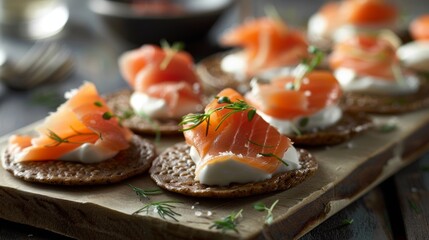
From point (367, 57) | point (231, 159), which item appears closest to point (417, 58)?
point (367, 57)

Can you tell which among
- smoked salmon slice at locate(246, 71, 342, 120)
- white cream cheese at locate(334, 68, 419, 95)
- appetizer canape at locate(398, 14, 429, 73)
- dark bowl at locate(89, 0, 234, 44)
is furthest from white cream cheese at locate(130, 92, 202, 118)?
dark bowl at locate(89, 0, 234, 44)

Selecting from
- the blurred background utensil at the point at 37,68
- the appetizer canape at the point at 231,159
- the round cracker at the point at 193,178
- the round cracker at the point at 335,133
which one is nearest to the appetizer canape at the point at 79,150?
the round cracker at the point at 193,178

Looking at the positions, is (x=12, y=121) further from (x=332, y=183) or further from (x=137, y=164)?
(x=332, y=183)

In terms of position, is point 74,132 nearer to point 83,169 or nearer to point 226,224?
point 83,169

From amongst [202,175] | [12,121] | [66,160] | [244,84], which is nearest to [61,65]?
[12,121]

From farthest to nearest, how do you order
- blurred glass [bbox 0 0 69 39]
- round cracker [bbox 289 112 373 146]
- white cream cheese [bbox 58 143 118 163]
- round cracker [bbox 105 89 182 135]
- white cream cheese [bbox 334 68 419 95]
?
blurred glass [bbox 0 0 69 39], white cream cheese [bbox 334 68 419 95], round cracker [bbox 105 89 182 135], round cracker [bbox 289 112 373 146], white cream cheese [bbox 58 143 118 163]

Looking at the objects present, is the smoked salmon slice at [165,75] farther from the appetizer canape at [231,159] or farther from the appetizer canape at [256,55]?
the appetizer canape at [231,159]

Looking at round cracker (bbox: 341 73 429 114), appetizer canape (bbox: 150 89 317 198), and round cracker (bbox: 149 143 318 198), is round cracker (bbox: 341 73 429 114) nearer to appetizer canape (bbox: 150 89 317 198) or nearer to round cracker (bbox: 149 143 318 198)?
round cracker (bbox: 149 143 318 198)

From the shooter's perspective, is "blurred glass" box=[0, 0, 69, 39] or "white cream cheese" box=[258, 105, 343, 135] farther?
"blurred glass" box=[0, 0, 69, 39]
